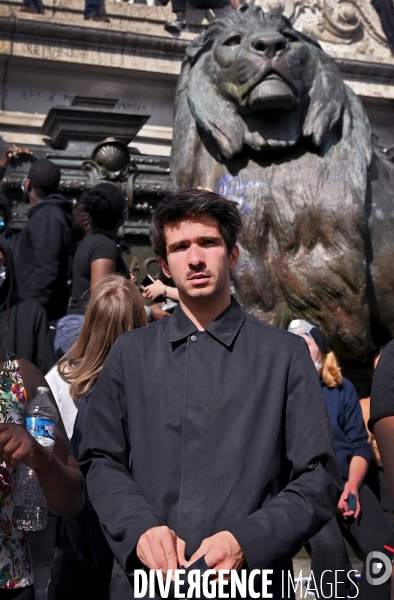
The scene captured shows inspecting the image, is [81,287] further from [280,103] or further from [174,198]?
[174,198]

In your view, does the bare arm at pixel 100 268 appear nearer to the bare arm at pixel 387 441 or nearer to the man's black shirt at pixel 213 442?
the man's black shirt at pixel 213 442

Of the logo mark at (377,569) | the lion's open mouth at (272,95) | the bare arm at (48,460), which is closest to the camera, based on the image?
the bare arm at (48,460)

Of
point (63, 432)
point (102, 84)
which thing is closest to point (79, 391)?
point (63, 432)

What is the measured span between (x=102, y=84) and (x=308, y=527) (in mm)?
8802

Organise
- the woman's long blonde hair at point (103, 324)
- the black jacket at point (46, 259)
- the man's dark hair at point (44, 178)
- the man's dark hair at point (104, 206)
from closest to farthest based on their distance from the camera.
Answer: the woman's long blonde hair at point (103, 324) → the man's dark hair at point (104, 206) → the black jacket at point (46, 259) → the man's dark hair at point (44, 178)

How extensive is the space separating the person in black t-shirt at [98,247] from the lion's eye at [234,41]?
101cm

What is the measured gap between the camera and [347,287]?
5660 mm

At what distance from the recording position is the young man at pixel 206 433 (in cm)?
258

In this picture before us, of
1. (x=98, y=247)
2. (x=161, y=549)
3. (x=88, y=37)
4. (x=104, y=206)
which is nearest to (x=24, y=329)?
(x=98, y=247)

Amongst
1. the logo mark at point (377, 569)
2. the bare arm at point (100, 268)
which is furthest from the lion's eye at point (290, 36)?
the logo mark at point (377, 569)

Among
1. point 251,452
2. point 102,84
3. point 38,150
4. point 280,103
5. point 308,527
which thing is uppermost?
point 102,84

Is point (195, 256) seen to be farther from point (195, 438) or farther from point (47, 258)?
point (47, 258)

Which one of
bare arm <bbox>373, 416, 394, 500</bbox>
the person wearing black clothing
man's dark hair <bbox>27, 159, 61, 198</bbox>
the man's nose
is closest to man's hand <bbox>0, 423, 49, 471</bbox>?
the man's nose

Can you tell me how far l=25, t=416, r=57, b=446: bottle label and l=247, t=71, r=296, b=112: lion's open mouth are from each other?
3041 mm
